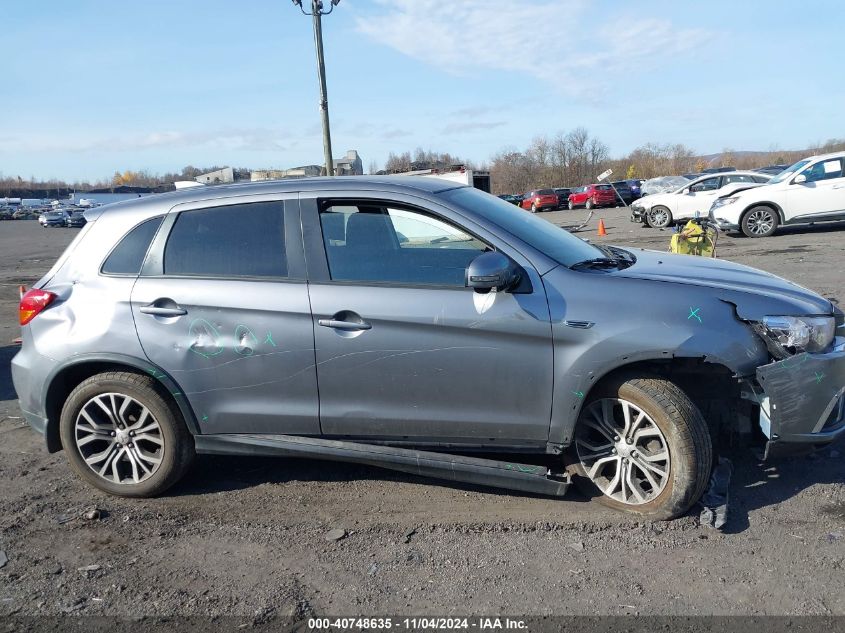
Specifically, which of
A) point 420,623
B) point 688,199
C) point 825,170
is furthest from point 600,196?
point 420,623

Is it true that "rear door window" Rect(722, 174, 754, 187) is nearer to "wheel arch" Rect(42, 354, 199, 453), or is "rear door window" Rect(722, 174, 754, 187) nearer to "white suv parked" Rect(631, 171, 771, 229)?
"white suv parked" Rect(631, 171, 771, 229)

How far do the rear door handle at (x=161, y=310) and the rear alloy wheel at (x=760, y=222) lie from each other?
16.0 meters

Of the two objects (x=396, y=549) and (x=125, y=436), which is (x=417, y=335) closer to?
(x=396, y=549)

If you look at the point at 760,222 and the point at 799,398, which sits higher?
the point at 799,398

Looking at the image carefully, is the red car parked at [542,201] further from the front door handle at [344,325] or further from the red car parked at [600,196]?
the front door handle at [344,325]

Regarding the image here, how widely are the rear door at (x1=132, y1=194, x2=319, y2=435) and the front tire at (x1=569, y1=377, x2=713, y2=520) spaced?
1583 millimetres

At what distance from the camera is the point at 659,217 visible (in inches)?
866

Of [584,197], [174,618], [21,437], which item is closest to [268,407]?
[174,618]

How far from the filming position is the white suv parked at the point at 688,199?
843 inches

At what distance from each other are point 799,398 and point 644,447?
81 centimetres

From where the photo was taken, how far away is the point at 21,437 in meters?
5.33

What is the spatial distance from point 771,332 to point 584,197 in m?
39.7

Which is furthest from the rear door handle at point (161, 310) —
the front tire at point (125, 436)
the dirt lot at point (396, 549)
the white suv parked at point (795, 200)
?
the white suv parked at point (795, 200)

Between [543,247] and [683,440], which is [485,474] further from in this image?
[543,247]
